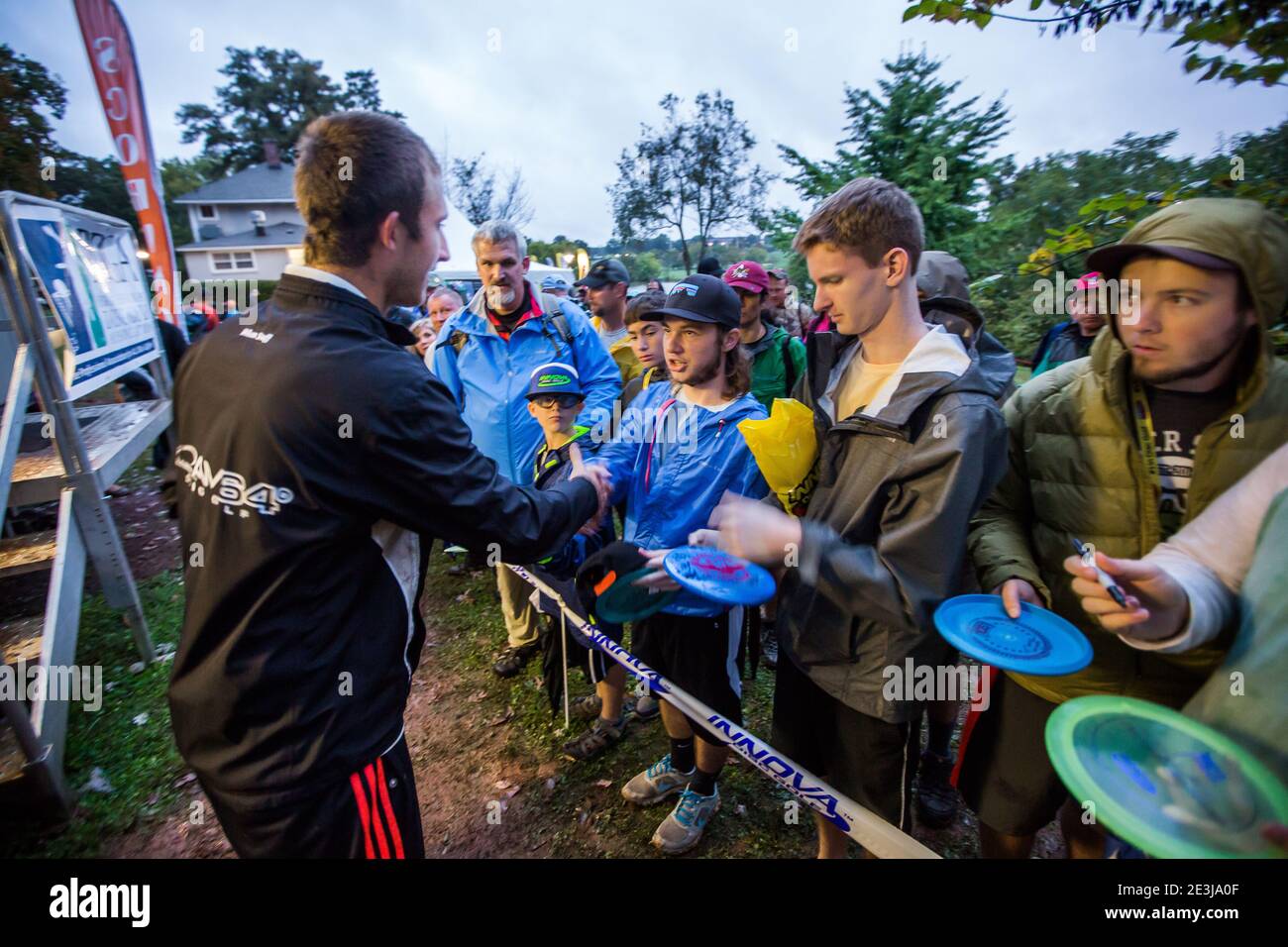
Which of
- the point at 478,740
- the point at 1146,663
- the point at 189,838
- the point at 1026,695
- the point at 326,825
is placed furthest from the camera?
the point at 478,740

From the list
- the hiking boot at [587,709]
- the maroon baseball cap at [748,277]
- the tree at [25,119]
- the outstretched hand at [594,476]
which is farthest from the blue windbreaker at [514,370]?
the tree at [25,119]

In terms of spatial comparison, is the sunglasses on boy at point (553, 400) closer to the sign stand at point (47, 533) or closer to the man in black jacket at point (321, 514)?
the man in black jacket at point (321, 514)

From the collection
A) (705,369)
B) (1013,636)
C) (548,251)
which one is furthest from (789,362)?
(548,251)

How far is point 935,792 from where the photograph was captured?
321cm

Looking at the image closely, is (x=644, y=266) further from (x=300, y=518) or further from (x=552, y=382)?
(x=300, y=518)

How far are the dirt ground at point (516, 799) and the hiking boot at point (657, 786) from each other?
74mm

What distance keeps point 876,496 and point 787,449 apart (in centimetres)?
48

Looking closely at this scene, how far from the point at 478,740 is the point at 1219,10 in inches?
201

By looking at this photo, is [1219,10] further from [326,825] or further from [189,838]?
[189,838]

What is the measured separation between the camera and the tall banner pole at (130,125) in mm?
8047

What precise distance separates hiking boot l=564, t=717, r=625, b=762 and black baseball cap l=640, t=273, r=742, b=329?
2.81m
